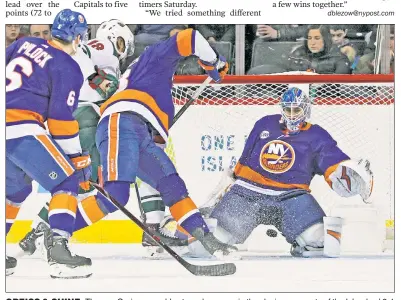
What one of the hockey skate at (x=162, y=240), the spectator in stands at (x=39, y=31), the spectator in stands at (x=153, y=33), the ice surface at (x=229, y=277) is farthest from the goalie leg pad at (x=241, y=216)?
the spectator in stands at (x=39, y=31)

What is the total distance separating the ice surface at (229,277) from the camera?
4199 mm

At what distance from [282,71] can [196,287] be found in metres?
1.40

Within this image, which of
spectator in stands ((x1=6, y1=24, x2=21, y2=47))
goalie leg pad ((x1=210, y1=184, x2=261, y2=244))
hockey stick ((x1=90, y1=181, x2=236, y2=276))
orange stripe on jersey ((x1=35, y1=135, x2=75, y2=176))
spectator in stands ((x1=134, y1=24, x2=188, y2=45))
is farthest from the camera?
spectator in stands ((x1=134, y1=24, x2=188, y2=45))

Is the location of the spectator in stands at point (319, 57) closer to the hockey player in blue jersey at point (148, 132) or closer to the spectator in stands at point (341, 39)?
the spectator in stands at point (341, 39)

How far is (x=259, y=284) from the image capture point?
13.9 ft

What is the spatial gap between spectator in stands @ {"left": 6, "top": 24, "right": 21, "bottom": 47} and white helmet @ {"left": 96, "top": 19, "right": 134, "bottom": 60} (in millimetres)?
394

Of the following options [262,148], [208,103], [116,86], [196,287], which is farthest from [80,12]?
[196,287]

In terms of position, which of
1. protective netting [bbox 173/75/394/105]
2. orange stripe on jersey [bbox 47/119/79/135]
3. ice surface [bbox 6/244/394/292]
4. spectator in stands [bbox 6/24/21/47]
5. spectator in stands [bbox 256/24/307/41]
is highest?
spectator in stands [bbox 256/24/307/41]

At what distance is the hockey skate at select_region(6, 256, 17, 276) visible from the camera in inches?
172

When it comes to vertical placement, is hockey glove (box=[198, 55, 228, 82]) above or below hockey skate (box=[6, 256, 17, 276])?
above

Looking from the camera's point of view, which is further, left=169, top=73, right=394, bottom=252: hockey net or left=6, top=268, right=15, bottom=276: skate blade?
left=169, top=73, right=394, bottom=252: hockey net

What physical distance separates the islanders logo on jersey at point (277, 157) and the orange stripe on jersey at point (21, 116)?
46.4 inches

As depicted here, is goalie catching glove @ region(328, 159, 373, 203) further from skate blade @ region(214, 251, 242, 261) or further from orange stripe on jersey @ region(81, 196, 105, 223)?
orange stripe on jersey @ region(81, 196, 105, 223)

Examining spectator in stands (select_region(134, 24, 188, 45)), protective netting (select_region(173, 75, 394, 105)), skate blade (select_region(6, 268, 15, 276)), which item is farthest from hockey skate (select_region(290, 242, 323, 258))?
skate blade (select_region(6, 268, 15, 276))
